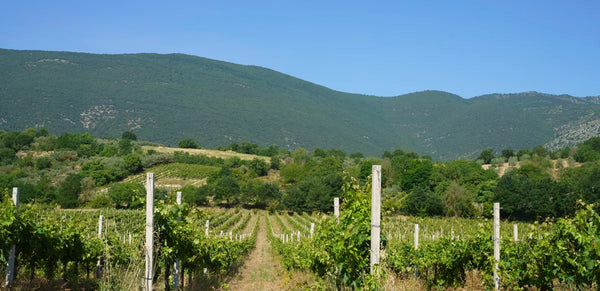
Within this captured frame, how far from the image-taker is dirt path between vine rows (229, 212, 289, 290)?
13.6 meters

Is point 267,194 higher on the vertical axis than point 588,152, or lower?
lower

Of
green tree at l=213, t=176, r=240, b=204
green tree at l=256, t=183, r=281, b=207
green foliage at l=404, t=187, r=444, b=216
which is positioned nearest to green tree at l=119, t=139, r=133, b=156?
green tree at l=213, t=176, r=240, b=204

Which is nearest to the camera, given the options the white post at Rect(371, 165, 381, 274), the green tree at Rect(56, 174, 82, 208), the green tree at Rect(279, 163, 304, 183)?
the white post at Rect(371, 165, 381, 274)

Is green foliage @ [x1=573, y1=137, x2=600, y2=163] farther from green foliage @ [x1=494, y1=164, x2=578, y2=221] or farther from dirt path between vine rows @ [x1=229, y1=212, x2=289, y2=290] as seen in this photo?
dirt path between vine rows @ [x1=229, y1=212, x2=289, y2=290]

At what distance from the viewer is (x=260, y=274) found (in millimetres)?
17062

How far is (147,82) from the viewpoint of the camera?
199m

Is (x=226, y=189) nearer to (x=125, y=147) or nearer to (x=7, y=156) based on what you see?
(x=125, y=147)

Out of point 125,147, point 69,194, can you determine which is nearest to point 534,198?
point 69,194

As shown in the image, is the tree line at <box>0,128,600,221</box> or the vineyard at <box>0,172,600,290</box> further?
the tree line at <box>0,128,600,221</box>

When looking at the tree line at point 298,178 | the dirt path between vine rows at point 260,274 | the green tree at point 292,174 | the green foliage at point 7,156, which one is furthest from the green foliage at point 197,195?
the green foliage at point 7,156

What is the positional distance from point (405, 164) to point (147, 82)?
14034cm

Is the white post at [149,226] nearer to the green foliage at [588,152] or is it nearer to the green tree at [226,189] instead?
the green tree at [226,189]

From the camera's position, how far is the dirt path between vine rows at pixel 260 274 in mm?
13602

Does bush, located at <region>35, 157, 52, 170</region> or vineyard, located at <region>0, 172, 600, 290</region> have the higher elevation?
bush, located at <region>35, 157, 52, 170</region>
